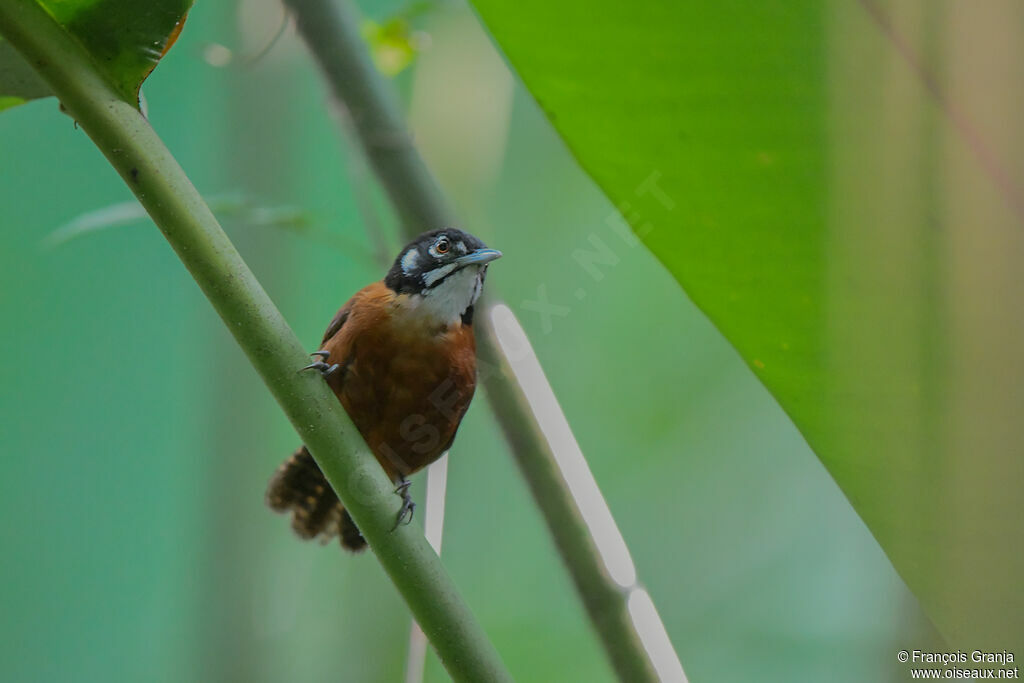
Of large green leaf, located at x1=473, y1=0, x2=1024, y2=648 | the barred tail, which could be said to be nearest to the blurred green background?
the barred tail

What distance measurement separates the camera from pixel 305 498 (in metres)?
1.75

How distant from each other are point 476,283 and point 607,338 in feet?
1.87

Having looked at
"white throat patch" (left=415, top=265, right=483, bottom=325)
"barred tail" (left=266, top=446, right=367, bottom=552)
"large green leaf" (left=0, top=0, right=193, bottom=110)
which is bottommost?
"barred tail" (left=266, top=446, right=367, bottom=552)

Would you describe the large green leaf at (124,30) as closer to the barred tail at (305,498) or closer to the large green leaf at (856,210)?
the large green leaf at (856,210)

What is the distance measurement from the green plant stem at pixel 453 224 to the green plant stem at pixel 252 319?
16 cm

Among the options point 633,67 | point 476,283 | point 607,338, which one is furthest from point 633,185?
point 607,338

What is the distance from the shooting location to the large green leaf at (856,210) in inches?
22.5

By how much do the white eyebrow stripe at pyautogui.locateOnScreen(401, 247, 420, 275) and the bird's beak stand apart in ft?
0.31

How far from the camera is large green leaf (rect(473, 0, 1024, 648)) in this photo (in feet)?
1.87

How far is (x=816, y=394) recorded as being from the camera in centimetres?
70

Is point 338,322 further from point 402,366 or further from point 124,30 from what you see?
point 124,30

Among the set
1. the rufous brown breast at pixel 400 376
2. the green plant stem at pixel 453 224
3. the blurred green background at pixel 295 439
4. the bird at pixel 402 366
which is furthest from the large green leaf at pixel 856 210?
the rufous brown breast at pixel 400 376

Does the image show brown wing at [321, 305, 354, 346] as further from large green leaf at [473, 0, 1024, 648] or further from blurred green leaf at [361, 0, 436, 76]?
large green leaf at [473, 0, 1024, 648]

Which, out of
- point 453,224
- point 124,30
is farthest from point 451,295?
point 124,30
